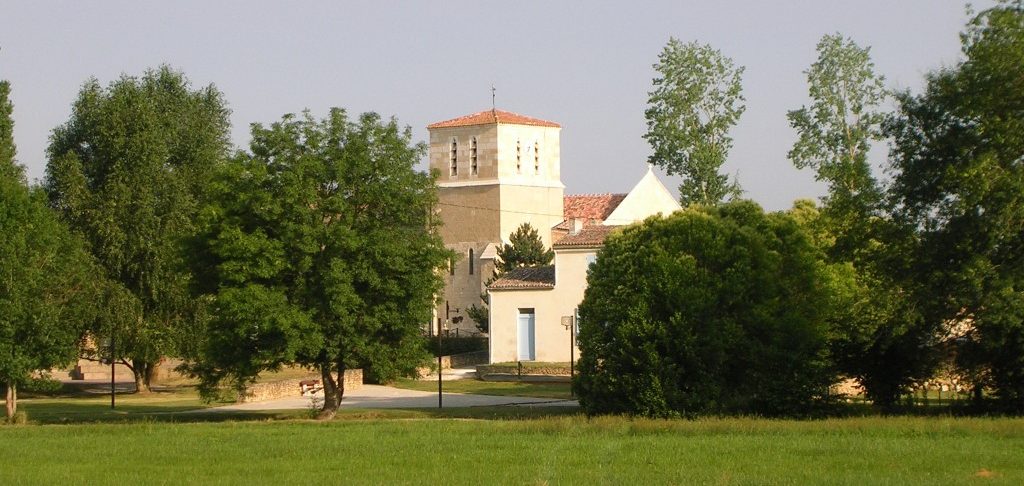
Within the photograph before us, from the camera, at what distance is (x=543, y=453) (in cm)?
2141

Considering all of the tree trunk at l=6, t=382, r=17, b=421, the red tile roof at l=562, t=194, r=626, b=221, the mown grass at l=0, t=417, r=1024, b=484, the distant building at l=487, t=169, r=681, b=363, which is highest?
the red tile roof at l=562, t=194, r=626, b=221

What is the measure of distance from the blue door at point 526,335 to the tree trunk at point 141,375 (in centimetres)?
1576

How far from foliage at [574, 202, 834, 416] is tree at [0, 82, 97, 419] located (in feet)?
47.8

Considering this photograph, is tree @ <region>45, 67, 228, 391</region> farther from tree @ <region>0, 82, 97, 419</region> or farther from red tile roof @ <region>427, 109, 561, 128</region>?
red tile roof @ <region>427, 109, 561, 128</region>

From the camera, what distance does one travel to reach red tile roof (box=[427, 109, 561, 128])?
7725 cm

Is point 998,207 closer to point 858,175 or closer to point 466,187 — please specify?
point 858,175

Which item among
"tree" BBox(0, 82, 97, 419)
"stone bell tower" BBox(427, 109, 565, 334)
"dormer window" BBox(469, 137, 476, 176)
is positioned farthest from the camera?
"dormer window" BBox(469, 137, 476, 176)

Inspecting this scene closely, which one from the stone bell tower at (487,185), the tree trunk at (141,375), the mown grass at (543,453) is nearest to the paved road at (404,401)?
the tree trunk at (141,375)

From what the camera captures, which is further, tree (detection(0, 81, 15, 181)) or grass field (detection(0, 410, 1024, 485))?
tree (detection(0, 81, 15, 181))

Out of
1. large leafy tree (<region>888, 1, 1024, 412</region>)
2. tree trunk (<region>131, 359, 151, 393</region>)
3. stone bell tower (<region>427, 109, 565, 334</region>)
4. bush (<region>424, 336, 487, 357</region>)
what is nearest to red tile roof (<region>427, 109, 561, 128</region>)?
stone bell tower (<region>427, 109, 565, 334</region>)

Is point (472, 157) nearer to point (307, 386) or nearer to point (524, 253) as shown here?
point (524, 253)

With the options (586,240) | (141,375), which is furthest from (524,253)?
(141,375)

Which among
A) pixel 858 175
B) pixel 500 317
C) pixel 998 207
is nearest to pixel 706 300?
pixel 858 175

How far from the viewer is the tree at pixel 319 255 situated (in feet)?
108
